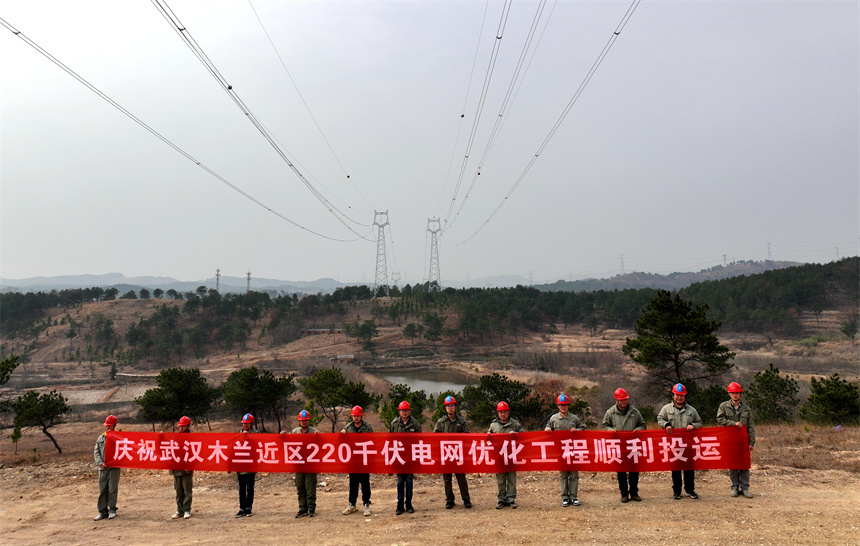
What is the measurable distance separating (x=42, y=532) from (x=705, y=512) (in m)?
13.3

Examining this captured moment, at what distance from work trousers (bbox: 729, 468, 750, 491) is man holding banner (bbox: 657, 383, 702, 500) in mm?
786

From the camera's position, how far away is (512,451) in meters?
10.1

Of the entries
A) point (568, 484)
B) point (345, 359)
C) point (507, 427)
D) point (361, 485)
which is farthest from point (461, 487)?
point (345, 359)

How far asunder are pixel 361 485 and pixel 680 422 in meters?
6.72

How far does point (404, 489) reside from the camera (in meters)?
10.3

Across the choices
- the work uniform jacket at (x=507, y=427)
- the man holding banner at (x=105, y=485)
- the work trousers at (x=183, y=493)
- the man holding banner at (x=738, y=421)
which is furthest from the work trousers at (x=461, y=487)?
the man holding banner at (x=105, y=485)

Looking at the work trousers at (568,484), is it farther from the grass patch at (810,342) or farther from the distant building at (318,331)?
the distant building at (318,331)

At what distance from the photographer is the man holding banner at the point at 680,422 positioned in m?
9.95

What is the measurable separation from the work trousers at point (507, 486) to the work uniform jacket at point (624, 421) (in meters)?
2.20

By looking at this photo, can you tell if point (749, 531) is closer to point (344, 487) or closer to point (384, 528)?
point (384, 528)

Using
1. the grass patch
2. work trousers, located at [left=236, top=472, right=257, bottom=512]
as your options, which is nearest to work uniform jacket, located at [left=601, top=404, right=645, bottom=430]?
work trousers, located at [left=236, top=472, right=257, bottom=512]

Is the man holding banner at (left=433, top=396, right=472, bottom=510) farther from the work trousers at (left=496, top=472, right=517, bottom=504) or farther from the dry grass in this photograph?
the dry grass

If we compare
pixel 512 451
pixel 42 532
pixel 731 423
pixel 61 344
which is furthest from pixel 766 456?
pixel 61 344

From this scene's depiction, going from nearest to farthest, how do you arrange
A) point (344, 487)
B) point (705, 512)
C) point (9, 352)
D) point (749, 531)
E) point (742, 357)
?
point (749, 531)
point (705, 512)
point (344, 487)
point (742, 357)
point (9, 352)
